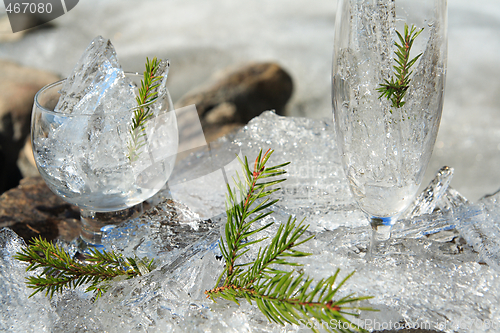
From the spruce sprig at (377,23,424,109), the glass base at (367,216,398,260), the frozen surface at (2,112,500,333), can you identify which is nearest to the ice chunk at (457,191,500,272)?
the frozen surface at (2,112,500,333)

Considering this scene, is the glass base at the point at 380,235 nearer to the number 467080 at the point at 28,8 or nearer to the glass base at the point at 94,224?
the glass base at the point at 94,224

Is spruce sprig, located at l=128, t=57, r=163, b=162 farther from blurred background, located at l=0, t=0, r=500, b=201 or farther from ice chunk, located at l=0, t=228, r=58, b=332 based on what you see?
blurred background, located at l=0, t=0, r=500, b=201

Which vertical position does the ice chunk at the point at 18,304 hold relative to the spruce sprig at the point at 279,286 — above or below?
below

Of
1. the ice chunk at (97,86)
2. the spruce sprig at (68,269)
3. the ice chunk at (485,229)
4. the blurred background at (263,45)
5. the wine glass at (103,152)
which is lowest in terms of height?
the blurred background at (263,45)

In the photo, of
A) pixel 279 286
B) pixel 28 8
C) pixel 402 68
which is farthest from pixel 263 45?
pixel 279 286

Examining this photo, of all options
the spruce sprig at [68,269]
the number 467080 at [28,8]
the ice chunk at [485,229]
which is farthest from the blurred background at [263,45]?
the spruce sprig at [68,269]

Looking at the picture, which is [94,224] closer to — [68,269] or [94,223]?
[94,223]
